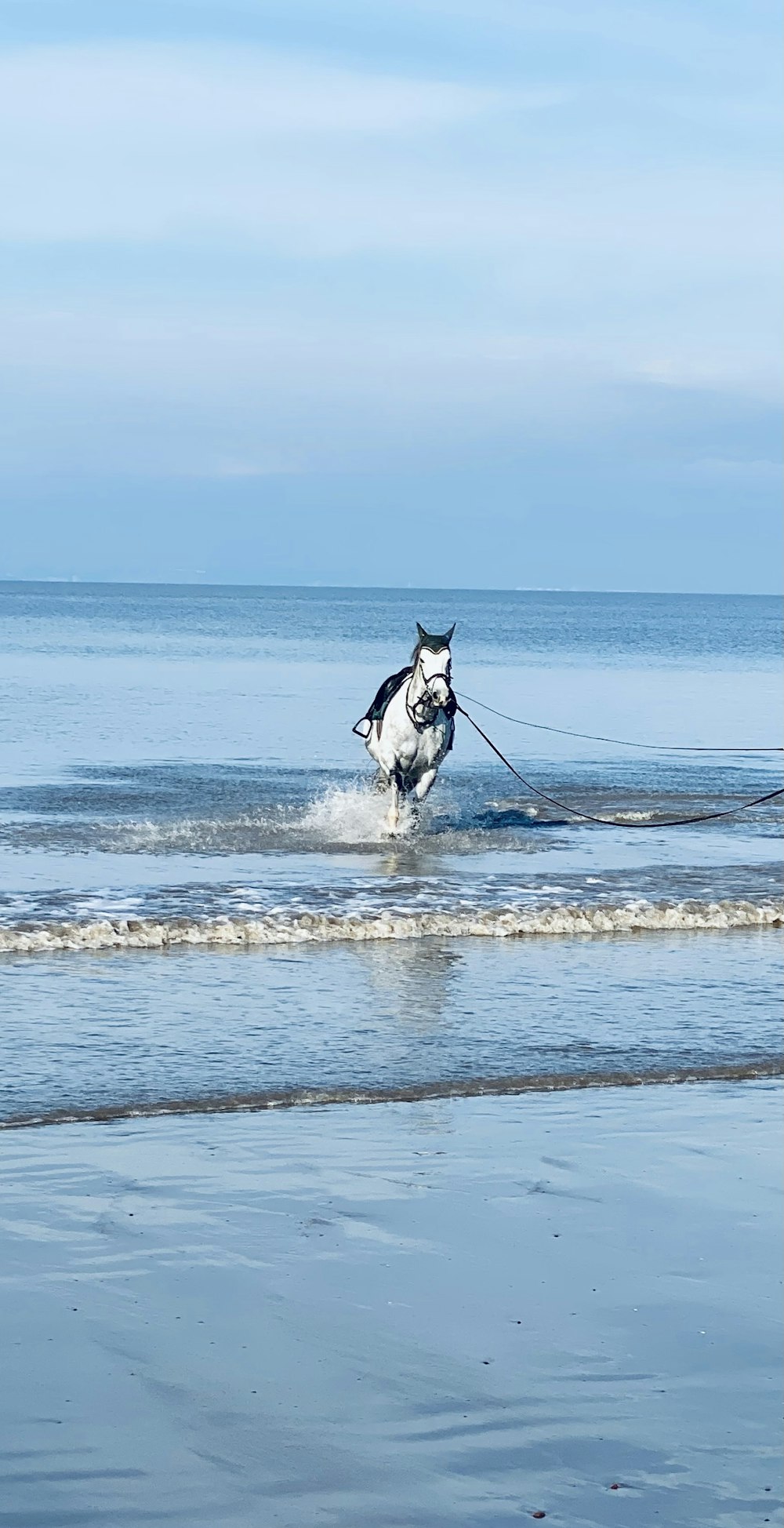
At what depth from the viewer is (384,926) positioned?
39.5 feet

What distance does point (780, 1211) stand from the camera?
6.01 meters

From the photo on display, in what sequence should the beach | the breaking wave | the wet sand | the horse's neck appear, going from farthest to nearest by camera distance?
the horse's neck → the breaking wave → the beach → the wet sand

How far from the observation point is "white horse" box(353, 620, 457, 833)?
53.0ft

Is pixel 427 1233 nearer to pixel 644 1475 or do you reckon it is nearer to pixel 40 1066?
pixel 644 1475

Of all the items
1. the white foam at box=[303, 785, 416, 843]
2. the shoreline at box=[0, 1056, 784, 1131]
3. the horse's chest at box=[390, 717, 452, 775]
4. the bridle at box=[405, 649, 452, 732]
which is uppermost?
the bridle at box=[405, 649, 452, 732]

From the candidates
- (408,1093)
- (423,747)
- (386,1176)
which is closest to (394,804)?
(423,747)

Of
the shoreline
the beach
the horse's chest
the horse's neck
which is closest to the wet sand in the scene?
the beach

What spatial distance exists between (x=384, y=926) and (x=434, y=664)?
14.8 ft

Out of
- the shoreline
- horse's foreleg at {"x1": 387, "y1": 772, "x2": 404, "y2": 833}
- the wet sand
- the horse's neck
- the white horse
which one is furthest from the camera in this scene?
horse's foreleg at {"x1": 387, "y1": 772, "x2": 404, "y2": 833}

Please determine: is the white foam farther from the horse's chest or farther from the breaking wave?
the breaking wave

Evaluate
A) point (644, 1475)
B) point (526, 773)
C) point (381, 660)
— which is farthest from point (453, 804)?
point (381, 660)

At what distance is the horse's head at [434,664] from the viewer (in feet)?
52.6

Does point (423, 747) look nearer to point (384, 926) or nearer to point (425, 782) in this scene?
point (425, 782)

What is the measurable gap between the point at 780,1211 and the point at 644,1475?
6.65 ft
